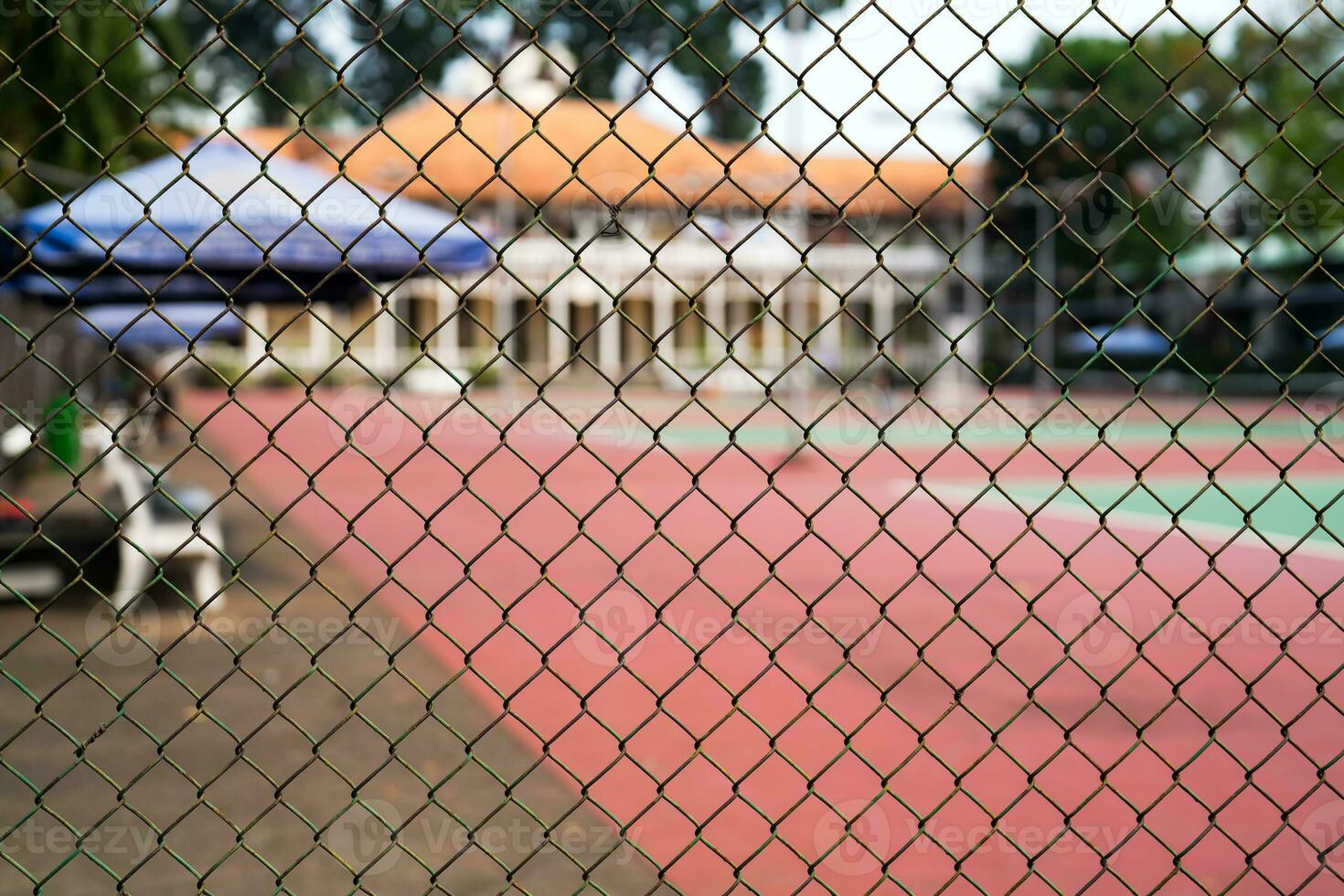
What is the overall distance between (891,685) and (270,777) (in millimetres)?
1685

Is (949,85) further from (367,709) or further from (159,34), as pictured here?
(159,34)

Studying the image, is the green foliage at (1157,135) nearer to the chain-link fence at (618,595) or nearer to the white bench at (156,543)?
the chain-link fence at (618,595)

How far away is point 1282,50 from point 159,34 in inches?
1005

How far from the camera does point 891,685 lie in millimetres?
3480

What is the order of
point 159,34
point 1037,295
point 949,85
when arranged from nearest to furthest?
point 949,85 → point 159,34 → point 1037,295

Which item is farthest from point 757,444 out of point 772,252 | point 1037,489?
point 772,252

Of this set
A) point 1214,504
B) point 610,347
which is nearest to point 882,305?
point 610,347

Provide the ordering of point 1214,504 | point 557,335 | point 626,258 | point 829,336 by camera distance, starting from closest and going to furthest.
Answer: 1. point 1214,504
2. point 626,258
3. point 557,335
4. point 829,336

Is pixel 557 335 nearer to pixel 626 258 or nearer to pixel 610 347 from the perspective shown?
pixel 610 347

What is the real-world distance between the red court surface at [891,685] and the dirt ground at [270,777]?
223mm

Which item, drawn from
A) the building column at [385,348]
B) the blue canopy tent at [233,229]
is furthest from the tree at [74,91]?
the building column at [385,348]

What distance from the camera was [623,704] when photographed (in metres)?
5.30

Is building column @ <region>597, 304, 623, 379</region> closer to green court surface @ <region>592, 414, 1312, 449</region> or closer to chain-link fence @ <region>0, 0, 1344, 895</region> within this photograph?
green court surface @ <region>592, 414, 1312, 449</region>

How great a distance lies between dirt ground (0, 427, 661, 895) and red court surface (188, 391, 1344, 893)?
0.73 ft
